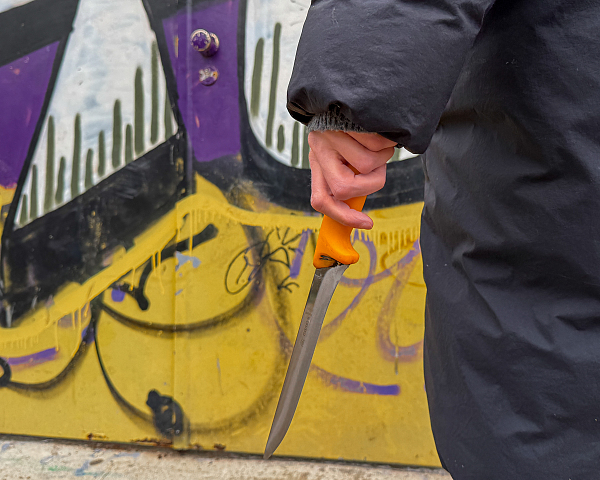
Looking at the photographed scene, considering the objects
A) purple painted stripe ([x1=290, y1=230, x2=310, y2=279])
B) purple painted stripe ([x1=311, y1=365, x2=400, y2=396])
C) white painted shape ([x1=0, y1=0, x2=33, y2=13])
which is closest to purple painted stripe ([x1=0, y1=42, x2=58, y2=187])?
white painted shape ([x1=0, y1=0, x2=33, y2=13])

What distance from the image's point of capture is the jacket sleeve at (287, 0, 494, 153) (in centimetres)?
49

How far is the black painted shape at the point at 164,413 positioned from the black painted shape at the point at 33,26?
1435 mm

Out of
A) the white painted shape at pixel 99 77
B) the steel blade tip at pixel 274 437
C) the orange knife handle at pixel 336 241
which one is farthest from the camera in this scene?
the white painted shape at pixel 99 77

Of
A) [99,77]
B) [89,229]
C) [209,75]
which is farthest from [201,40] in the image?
[89,229]

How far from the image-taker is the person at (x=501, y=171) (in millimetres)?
499

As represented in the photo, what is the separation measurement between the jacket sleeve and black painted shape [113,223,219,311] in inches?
47.0

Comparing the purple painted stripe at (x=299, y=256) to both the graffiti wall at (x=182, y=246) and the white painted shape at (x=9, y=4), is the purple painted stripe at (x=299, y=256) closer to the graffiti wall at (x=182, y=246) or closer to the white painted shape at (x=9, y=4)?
the graffiti wall at (x=182, y=246)

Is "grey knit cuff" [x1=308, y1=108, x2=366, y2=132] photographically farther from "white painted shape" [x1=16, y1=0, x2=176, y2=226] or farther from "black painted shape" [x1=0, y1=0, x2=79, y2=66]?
"black painted shape" [x1=0, y1=0, x2=79, y2=66]

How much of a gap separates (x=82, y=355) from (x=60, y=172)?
0.74 m

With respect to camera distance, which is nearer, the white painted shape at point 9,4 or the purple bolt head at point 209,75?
the purple bolt head at point 209,75

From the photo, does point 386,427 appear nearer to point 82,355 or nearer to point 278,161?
point 278,161

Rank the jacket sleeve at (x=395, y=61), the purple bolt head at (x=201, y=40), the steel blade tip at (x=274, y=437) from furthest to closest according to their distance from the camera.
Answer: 1. the purple bolt head at (x=201, y=40)
2. the steel blade tip at (x=274, y=437)
3. the jacket sleeve at (x=395, y=61)

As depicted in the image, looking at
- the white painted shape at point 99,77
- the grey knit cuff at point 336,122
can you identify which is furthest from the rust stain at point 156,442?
the grey knit cuff at point 336,122

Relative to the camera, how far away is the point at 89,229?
178 centimetres
